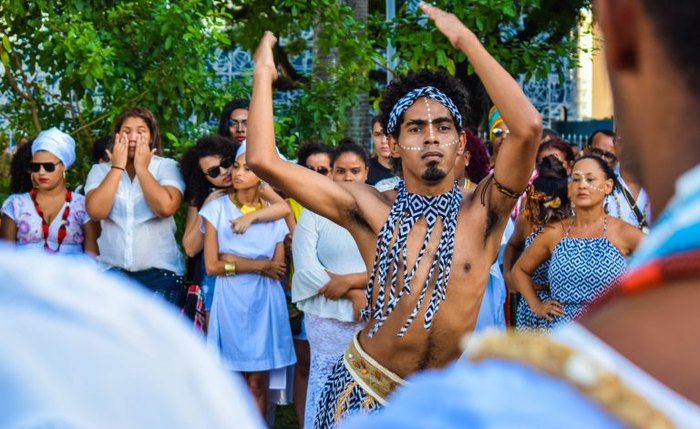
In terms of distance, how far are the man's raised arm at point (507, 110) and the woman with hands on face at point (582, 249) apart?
1958 mm

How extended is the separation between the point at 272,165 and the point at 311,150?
3154mm

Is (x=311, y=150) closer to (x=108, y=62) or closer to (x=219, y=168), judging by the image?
(x=219, y=168)

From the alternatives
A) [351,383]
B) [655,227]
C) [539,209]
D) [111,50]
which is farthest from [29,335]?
[111,50]

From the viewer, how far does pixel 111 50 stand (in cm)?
774

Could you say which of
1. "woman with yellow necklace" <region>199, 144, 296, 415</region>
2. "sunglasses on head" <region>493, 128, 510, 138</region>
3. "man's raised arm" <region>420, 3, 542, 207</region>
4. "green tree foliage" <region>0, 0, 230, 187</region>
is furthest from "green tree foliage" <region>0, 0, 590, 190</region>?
"man's raised arm" <region>420, 3, 542, 207</region>

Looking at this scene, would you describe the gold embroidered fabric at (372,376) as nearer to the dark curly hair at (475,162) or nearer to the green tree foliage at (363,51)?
the dark curly hair at (475,162)

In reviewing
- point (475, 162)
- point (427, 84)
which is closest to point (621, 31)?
point (427, 84)

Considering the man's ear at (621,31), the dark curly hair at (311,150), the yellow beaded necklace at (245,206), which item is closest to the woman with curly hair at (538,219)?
the dark curly hair at (311,150)

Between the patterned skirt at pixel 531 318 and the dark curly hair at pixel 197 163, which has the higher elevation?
the dark curly hair at pixel 197 163

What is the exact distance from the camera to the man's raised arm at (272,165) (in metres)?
4.16

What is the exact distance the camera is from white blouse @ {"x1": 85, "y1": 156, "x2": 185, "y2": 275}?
22.3 feet

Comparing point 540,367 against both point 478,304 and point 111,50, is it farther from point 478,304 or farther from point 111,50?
point 111,50

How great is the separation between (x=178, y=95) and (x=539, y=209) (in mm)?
2961

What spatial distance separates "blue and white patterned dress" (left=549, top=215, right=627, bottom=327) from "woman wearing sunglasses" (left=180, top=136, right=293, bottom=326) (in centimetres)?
183
